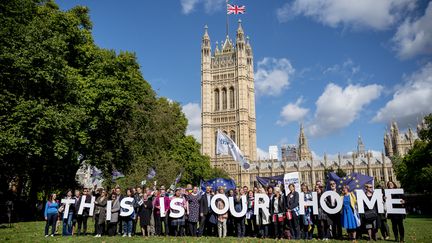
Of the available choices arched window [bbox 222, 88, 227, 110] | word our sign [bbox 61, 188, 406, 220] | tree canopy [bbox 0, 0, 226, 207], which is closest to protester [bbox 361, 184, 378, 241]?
word our sign [bbox 61, 188, 406, 220]

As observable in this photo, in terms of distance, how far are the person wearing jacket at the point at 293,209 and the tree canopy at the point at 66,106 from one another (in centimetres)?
1256

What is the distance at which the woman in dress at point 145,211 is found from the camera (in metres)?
13.3

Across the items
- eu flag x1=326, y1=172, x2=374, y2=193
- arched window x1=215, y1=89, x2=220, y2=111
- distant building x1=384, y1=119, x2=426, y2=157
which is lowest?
eu flag x1=326, y1=172, x2=374, y2=193

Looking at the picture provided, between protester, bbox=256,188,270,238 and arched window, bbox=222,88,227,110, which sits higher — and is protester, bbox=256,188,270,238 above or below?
below

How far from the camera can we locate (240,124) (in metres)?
95.3

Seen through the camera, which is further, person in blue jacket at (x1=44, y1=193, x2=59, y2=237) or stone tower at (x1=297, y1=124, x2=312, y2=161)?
stone tower at (x1=297, y1=124, x2=312, y2=161)

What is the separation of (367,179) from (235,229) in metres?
5.39

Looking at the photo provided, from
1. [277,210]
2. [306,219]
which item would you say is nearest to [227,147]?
[277,210]

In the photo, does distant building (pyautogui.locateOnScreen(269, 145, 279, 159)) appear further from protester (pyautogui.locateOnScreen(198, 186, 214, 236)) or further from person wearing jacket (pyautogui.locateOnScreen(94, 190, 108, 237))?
person wearing jacket (pyautogui.locateOnScreen(94, 190, 108, 237))

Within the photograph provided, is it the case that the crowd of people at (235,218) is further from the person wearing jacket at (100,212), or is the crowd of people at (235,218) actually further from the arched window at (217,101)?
the arched window at (217,101)

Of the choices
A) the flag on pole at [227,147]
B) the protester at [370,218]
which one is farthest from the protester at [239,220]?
the flag on pole at [227,147]

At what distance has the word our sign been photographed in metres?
11.5

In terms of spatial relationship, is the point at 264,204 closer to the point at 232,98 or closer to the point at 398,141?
the point at 232,98

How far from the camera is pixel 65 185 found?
27.9 m
